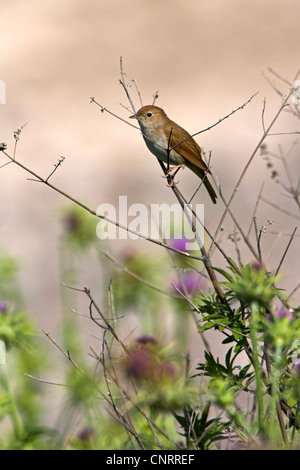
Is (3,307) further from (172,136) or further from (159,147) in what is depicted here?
(172,136)

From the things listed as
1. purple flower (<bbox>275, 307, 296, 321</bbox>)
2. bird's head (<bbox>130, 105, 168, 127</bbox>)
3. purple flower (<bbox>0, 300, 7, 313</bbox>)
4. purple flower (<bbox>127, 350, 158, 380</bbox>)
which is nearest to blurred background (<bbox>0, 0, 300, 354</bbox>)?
bird's head (<bbox>130, 105, 168, 127</bbox>)

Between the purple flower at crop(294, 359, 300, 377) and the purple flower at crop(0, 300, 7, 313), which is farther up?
the purple flower at crop(0, 300, 7, 313)

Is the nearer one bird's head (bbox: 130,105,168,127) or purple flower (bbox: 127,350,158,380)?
purple flower (bbox: 127,350,158,380)

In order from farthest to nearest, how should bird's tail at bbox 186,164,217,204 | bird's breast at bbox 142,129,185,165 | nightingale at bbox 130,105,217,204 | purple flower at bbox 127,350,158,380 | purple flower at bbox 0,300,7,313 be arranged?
1. bird's tail at bbox 186,164,217,204
2. nightingale at bbox 130,105,217,204
3. bird's breast at bbox 142,129,185,165
4. purple flower at bbox 0,300,7,313
5. purple flower at bbox 127,350,158,380

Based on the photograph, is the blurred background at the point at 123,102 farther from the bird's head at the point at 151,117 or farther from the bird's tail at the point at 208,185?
the bird's head at the point at 151,117

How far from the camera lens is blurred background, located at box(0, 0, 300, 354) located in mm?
7285

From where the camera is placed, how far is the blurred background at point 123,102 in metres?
7.29

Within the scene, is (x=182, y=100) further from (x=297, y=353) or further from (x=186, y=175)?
(x=297, y=353)

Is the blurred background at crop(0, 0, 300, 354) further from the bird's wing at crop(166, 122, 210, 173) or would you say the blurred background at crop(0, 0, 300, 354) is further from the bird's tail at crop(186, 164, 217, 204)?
the bird's wing at crop(166, 122, 210, 173)

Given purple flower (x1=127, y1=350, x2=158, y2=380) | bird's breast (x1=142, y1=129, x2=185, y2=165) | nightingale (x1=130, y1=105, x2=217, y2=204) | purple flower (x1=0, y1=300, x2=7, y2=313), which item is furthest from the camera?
nightingale (x1=130, y1=105, x2=217, y2=204)

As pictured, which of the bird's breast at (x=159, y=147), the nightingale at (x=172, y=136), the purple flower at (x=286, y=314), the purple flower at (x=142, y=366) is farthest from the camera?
the nightingale at (x=172, y=136)

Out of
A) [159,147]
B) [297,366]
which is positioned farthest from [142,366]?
[159,147]

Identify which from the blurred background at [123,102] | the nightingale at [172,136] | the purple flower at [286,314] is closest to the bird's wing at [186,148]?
the nightingale at [172,136]
